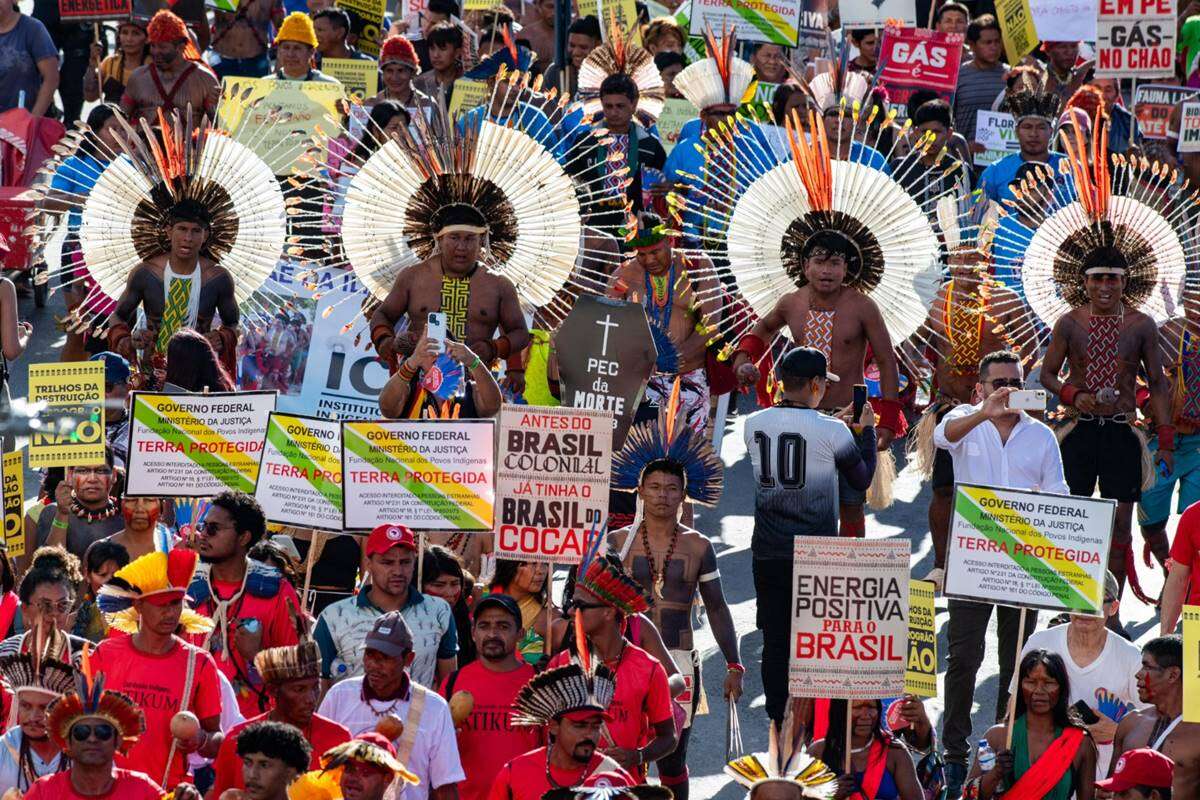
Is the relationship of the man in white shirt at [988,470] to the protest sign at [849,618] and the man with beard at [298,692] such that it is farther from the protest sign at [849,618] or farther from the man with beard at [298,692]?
the man with beard at [298,692]

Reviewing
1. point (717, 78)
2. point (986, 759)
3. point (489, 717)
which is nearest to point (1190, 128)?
point (717, 78)

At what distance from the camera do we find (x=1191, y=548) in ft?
33.5

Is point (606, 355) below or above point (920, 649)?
above

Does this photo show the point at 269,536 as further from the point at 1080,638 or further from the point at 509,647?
the point at 1080,638

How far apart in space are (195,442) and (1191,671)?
14.5 ft

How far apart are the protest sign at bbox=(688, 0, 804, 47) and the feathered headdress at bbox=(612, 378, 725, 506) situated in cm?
804

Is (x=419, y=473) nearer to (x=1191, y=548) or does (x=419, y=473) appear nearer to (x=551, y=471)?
(x=551, y=471)

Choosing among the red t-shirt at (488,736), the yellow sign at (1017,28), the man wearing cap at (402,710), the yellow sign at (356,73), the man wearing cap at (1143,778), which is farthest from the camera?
the yellow sign at (1017,28)

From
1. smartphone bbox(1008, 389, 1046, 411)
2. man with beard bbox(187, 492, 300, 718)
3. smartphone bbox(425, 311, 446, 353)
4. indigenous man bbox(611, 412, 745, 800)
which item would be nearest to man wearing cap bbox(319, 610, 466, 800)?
man with beard bbox(187, 492, 300, 718)

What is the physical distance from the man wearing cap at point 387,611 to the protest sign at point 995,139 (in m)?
8.66

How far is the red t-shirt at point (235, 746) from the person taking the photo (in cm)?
777

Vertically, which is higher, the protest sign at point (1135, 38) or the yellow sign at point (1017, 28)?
the yellow sign at point (1017, 28)

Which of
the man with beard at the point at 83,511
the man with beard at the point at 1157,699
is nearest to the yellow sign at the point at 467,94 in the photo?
the man with beard at the point at 83,511

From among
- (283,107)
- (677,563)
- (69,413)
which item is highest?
(283,107)
